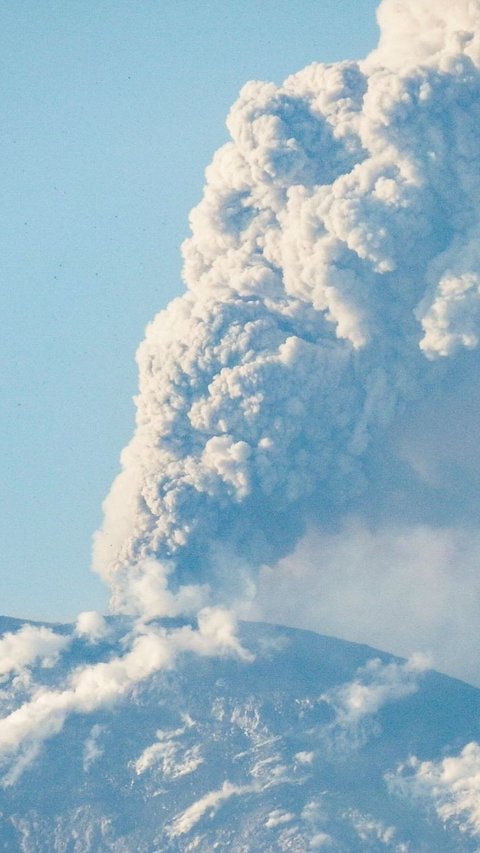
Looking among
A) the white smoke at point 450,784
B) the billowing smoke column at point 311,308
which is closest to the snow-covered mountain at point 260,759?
the white smoke at point 450,784

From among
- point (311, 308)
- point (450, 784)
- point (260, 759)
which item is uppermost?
point (311, 308)

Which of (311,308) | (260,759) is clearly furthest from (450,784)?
(311,308)

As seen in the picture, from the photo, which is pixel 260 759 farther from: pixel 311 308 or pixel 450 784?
pixel 311 308

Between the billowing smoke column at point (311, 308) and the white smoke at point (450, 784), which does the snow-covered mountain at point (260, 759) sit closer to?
the white smoke at point (450, 784)

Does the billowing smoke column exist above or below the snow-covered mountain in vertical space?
above

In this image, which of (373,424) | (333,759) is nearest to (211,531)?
(373,424)

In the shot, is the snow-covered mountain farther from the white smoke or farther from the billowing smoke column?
the billowing smoke column

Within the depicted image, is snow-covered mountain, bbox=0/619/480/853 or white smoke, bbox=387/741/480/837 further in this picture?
snow-covered mountain, bbox=0/619/480/853

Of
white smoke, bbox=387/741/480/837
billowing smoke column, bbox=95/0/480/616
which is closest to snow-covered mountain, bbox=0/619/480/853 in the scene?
white smoke, bbox=387/741/480/837
